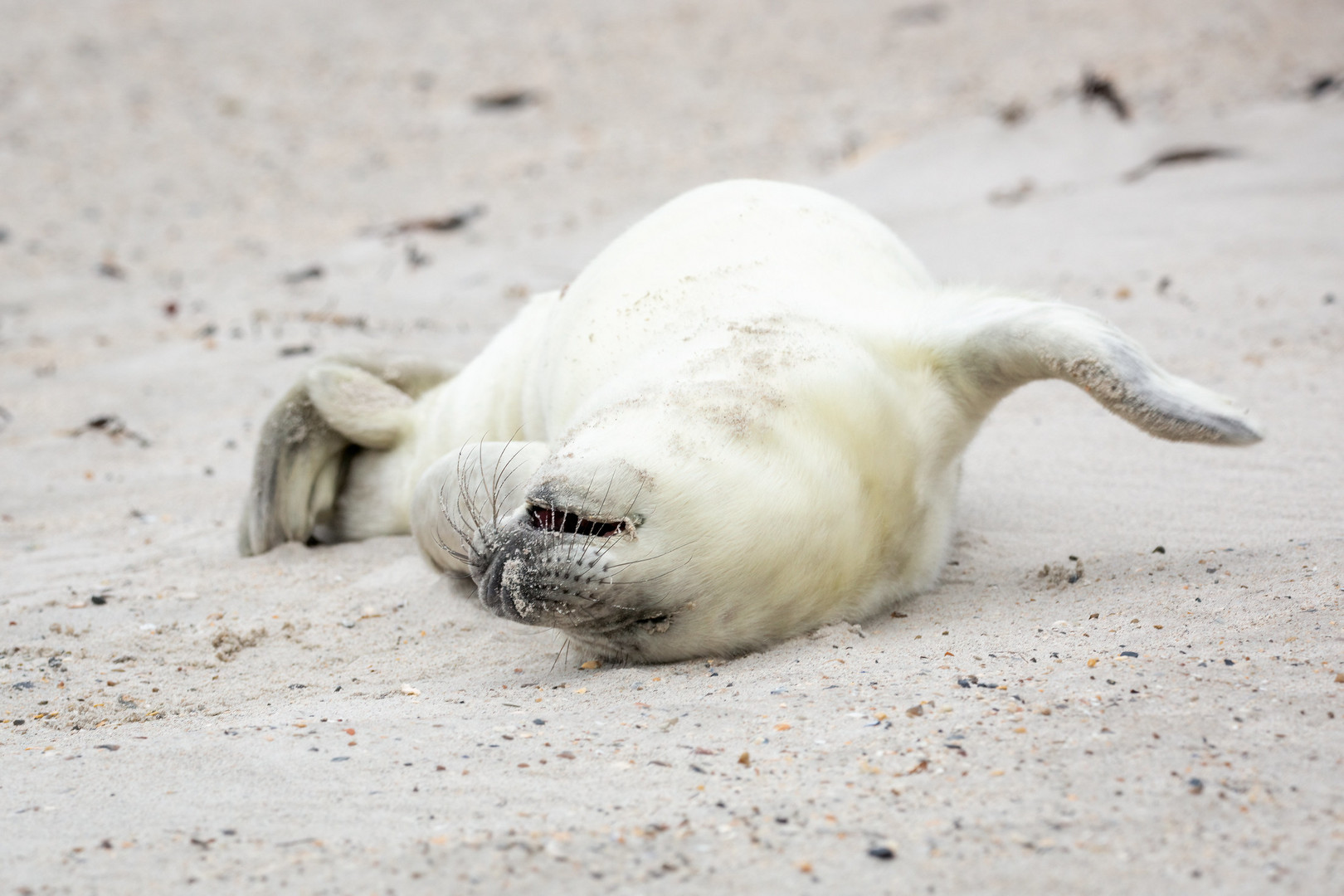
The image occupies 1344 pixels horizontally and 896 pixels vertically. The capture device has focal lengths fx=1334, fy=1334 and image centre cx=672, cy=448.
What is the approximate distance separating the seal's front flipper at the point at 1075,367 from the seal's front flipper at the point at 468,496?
1.10 metres

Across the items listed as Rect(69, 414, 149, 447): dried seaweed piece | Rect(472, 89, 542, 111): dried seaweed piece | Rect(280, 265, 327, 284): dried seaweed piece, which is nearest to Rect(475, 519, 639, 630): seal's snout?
Rect(69, 414, 149, 447): dried seaweed piece

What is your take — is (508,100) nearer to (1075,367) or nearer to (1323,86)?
(1323,86)

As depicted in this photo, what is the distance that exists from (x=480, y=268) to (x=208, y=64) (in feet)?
24.1

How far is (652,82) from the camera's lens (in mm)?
13703

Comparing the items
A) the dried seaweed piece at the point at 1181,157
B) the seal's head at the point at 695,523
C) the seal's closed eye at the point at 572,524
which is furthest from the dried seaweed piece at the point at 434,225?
the seal's closed eye at the point at 572,524

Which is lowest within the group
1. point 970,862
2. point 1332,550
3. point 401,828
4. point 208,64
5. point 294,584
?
point 294,584

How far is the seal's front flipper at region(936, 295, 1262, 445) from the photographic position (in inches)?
121

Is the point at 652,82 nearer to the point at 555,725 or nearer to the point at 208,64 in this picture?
the point at 208,64

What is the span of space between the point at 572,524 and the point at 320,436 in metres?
2.54

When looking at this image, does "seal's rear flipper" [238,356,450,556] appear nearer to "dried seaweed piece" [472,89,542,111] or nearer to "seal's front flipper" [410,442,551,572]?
"seal's front flipper" [410,442,551,572]

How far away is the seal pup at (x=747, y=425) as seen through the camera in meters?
2.86

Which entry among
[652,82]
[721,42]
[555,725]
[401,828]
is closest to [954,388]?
[555,725]

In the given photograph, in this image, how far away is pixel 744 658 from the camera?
3.08 meters

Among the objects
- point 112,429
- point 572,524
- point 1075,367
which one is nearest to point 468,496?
point 572,524
